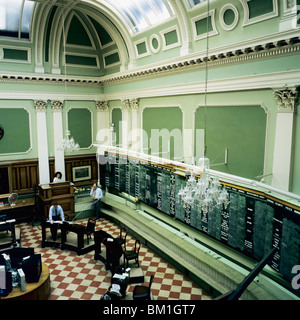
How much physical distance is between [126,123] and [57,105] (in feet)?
11.0

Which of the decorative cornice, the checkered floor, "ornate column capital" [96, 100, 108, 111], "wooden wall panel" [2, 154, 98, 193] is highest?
the decorative cornice

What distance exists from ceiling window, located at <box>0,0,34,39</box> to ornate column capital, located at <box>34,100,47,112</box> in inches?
102

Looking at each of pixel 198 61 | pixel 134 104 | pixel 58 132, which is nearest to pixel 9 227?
pixel 58 132

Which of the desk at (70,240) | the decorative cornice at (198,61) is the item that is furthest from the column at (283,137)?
the desk at (70,240)

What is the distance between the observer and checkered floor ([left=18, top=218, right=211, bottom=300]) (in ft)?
23.4

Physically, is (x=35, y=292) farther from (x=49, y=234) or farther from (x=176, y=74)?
(x=176, y=74)

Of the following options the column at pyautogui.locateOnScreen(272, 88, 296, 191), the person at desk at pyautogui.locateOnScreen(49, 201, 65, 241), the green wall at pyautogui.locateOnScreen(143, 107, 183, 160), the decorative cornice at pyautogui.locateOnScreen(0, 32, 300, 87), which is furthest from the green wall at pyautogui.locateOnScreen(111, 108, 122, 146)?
the column at pyautogui.locateOnScreen(272, 88, 296, 191)

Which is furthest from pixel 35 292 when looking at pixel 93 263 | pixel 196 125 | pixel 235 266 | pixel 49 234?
pixel 196 125

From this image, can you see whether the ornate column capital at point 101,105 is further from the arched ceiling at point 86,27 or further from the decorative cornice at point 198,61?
the arched ceiling at point 86,27

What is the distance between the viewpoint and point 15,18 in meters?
11.0

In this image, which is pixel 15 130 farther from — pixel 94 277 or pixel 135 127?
pixel 94 277

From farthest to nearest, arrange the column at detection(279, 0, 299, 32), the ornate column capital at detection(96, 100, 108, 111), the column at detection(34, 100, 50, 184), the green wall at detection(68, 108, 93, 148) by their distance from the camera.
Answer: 1. the ornate column capital at detection(96, 100, 108, 111)
2. the green wall at detection(68, 108, 93, 148)
3. the column at detection(34, 100, 50, 184)
4. the column at detection(279, 0, 299, 32)

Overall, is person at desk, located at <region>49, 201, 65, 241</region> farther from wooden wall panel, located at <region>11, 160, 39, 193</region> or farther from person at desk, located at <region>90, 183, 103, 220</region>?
wooden wall panel, located at <region>11, 160, 39, 193</region>

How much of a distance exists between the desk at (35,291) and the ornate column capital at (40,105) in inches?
301
